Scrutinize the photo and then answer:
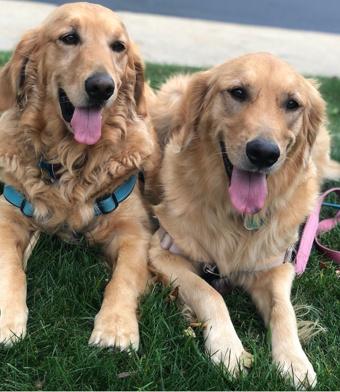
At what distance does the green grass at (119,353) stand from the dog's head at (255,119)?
70 centimetres

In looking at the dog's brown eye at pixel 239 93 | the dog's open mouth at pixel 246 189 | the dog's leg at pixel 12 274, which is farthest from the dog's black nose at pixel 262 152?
the dog's leg at pixel 12 274

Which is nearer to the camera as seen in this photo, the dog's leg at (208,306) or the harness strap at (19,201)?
the dog's leg at (208,306)

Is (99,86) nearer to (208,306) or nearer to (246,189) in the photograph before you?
(246,189)

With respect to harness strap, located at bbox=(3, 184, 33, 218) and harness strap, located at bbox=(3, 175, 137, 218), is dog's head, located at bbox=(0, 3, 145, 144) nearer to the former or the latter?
harness strap, located at bbox=(3, 175, 137, 218)

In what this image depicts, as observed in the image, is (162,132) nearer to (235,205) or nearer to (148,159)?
(148,159)

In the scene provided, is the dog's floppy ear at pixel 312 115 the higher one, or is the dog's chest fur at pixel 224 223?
the dog's floppy ear at pixel 312 115

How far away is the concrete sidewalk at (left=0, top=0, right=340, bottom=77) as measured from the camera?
1155 centimetres

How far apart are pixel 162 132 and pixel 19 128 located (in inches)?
54.7

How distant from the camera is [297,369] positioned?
2662 mm

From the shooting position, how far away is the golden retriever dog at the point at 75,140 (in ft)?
11.1

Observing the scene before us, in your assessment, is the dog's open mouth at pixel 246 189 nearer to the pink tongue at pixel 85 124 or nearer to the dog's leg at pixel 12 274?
the pink tongue at pixel 85 124

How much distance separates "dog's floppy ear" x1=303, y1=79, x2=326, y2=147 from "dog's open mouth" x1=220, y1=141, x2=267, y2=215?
1.53 feet

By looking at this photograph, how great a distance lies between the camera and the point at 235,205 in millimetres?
3115

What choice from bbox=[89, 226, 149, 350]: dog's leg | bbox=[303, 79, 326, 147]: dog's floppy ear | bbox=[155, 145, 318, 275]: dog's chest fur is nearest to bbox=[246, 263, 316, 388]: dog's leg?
bbox=[155, 145, 318, 275]: dog's chest fur
